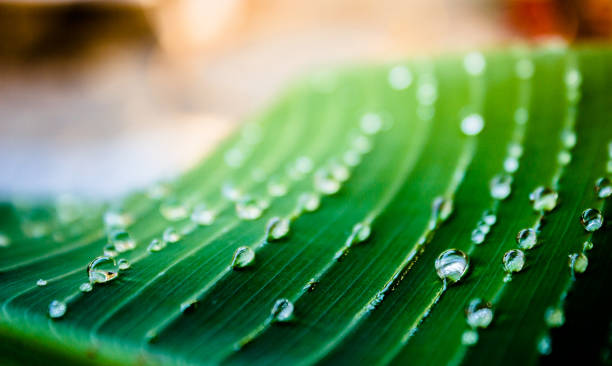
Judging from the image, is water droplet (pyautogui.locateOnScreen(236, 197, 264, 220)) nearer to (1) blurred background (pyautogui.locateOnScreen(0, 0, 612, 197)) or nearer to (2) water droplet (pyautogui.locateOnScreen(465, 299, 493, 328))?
(2) water droplet (pyautogui.locateOnScreen(465, 299, 493, 328))

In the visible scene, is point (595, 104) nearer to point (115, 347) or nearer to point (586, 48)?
point (586, 48)

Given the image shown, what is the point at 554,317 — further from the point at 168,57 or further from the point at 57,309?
the point at 168,57

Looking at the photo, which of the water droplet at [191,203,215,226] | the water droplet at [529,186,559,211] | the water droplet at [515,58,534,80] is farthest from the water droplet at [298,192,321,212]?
the water droplet at [515,58,534,80]

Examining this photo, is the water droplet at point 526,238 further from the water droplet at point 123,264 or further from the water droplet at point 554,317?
the water droplet at point 123,264

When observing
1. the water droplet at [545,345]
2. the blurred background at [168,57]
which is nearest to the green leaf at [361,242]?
the water droplet at [545,345]

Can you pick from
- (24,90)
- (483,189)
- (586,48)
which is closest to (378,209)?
(483,189)

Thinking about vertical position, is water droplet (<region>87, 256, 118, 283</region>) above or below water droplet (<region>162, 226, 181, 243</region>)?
below

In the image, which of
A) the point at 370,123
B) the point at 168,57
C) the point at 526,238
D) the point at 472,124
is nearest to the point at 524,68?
the point at 472,124
